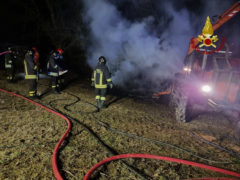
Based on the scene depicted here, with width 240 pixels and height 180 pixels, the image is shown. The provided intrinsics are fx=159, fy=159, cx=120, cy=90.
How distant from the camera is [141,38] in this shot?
37.5 ft

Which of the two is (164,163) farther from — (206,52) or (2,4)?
(2,4)

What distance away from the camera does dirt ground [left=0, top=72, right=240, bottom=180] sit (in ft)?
8.44

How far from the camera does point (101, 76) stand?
217 inches

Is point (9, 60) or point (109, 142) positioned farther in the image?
point (9, 60)

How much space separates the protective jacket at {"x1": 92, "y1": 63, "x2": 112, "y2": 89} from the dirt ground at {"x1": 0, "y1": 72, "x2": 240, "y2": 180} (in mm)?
909

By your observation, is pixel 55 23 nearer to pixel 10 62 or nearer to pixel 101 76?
pixel 10 62

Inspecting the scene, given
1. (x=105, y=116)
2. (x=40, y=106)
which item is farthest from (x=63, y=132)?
(x=40, y=106)

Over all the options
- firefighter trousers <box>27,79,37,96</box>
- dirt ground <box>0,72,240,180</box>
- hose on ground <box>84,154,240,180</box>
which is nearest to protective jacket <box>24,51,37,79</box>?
A: firefighter trousers <box>27,79,37,96</box>

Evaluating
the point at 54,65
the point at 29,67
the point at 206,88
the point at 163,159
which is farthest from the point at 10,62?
the point at 206,88

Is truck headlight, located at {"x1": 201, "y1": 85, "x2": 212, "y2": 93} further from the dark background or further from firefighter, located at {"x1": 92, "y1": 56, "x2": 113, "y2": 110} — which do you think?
the dark background

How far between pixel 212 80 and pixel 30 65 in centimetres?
622

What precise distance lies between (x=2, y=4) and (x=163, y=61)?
58.0ft

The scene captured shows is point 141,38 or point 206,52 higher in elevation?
point 141,38

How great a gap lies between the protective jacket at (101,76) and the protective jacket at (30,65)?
7.88 feet
